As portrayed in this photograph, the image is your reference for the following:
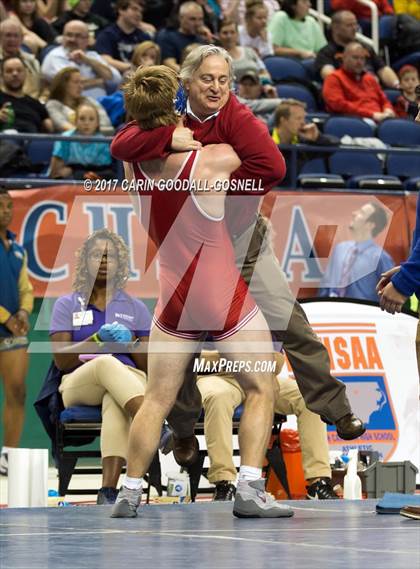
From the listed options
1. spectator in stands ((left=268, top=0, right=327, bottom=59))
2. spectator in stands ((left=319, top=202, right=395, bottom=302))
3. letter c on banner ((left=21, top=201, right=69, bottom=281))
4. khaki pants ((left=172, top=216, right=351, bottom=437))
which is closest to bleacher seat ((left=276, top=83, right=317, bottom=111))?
spectator in stands ((left=268, top=0, right=327, bottom=59))

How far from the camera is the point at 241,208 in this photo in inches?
233

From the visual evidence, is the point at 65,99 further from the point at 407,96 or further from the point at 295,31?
the point at 407,96

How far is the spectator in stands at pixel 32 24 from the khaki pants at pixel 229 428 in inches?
240

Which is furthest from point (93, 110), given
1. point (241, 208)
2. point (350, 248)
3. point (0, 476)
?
point (241, 208)

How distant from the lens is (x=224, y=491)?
7.32m

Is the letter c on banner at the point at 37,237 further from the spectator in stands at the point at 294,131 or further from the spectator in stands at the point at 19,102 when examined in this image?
the spectator in stands at the point at 294,131

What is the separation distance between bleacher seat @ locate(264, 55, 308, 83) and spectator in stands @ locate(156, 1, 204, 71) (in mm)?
961

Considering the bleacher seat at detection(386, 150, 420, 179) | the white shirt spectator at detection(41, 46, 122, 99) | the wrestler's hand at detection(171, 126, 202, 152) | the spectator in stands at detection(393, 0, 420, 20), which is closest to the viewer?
the wrestler's hand at detection(171, 126, 202, 152)

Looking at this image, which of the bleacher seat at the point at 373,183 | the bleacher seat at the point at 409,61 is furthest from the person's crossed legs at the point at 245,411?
the bleacher seat at the point at 409,61

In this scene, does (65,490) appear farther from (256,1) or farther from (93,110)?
(256,1)

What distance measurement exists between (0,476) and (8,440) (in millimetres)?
313

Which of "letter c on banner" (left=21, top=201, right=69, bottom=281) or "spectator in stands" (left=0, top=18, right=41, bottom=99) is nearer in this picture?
"letter c on banner" (left=21, top=201, right=69, bottom=281)

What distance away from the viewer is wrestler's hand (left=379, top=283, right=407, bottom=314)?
17.2 ft

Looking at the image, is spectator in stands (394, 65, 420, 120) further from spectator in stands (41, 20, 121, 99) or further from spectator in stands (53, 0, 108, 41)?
spectator in stands (41, 20, 121, 99)
